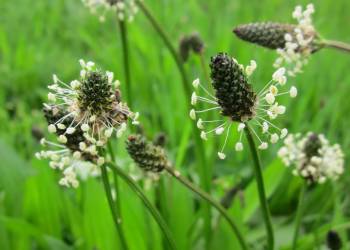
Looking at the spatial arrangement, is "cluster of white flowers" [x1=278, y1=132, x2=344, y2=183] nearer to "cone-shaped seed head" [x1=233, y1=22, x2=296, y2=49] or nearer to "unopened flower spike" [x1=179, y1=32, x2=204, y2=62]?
"cone-shaped seed head" [x1=233, y1=22, x2=296, y2=49]

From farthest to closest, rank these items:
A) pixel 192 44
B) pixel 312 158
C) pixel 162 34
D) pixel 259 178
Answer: pixel 192 44, pixel 162 34, pixel 312 158, pixel 259 178

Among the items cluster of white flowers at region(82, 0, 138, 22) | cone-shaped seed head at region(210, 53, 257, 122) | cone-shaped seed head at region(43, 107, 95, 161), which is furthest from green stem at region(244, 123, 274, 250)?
cluster of white flowers at region(82, 0, 138, 22)

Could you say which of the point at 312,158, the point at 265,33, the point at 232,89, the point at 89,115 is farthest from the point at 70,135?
the point at 312,158

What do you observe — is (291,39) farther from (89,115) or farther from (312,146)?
(89,115)

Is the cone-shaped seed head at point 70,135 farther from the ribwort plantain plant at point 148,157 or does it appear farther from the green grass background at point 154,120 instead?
the green grass background at point 154,120

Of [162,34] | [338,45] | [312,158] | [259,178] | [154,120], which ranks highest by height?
[154,120]

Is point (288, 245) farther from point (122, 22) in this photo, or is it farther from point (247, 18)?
point (247, 18)

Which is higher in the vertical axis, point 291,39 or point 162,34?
point 162,34
